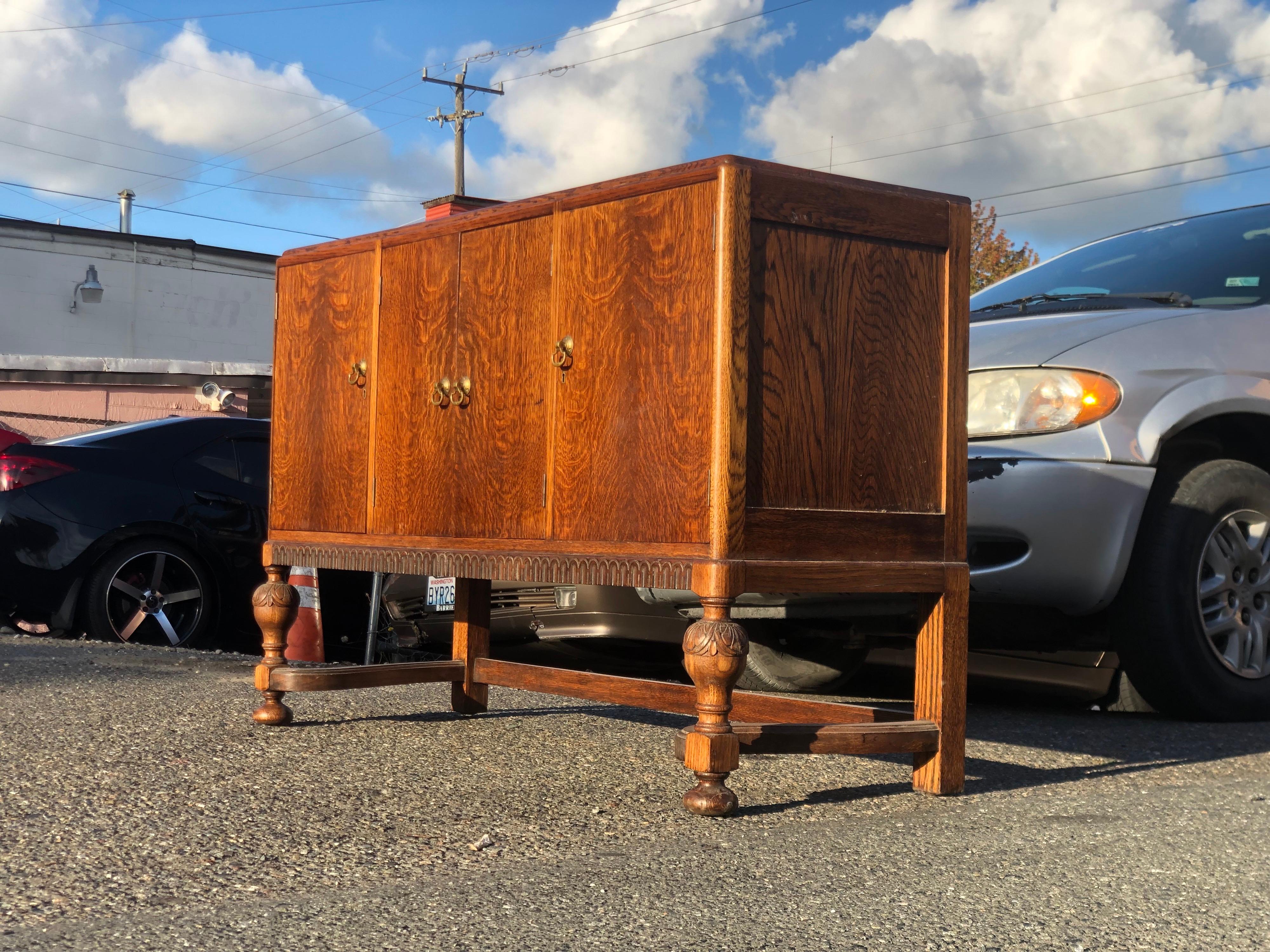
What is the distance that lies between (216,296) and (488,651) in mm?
23445

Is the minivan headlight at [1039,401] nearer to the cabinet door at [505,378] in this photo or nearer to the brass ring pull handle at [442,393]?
the cabinet door at [505,378]

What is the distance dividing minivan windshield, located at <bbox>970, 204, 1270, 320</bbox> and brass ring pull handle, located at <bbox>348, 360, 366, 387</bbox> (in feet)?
8.13

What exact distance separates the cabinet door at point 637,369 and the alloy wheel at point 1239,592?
2122mm

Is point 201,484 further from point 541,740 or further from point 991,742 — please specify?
point 991,742

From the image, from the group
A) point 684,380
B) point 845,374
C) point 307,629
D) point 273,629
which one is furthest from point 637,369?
point 307,629

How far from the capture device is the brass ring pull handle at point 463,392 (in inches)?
146

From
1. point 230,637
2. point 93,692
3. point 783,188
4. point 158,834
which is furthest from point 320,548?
point 230,637

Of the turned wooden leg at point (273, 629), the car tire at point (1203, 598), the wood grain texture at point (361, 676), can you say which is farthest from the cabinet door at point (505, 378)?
the car tire at point (1203, 598)

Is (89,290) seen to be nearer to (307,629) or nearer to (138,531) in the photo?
(138,531)

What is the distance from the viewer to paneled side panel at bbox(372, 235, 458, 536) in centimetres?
378

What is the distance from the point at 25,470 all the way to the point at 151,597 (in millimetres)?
886

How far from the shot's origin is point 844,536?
3199 millimetres

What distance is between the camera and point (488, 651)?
4652 mm

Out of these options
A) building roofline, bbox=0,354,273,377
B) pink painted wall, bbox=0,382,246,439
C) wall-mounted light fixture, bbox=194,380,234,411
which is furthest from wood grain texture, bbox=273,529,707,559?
pink painted wall, bbox=0,382,246,439
